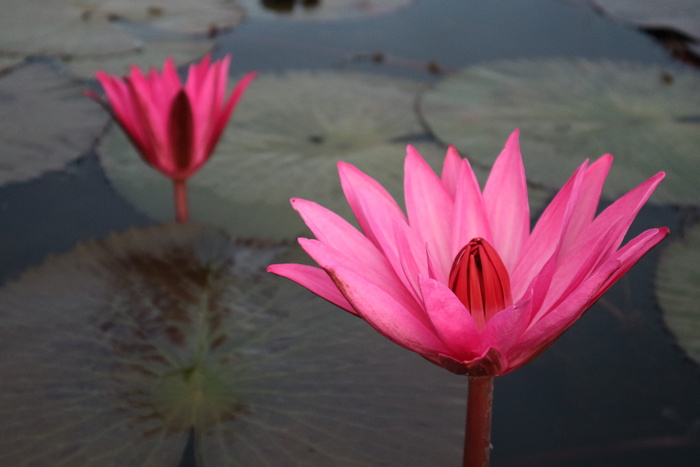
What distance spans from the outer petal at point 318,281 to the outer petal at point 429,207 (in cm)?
13

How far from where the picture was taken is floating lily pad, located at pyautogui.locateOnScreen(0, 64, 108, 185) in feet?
5.19

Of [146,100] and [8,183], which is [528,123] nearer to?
[146,100]

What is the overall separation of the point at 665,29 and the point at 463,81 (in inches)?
41.1

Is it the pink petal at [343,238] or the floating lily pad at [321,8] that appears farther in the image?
the floating lily pad at [321,8]

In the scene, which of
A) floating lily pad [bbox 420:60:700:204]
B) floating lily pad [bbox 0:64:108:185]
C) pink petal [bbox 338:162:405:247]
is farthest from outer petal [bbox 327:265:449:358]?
floating lily pad [bbox 0:64:108:185]

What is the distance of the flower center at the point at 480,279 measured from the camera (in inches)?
23.9

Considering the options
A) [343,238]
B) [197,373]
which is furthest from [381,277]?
[197,373]

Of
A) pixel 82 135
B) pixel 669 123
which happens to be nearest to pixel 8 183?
pixel 82 135

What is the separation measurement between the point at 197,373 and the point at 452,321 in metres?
0.55

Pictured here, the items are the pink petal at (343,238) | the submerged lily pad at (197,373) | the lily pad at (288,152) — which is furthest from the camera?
the lily pad at (288,152)

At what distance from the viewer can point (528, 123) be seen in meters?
1.87

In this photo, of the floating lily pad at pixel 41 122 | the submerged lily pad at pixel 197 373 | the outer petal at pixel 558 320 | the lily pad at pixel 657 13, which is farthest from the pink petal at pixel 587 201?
the lily pad at pixel 657 13

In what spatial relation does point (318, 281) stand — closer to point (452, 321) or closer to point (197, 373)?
point (452, 321)

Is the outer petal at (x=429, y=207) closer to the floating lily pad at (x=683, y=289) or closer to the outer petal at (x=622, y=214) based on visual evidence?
the outer petal at (x=622, y=214)
